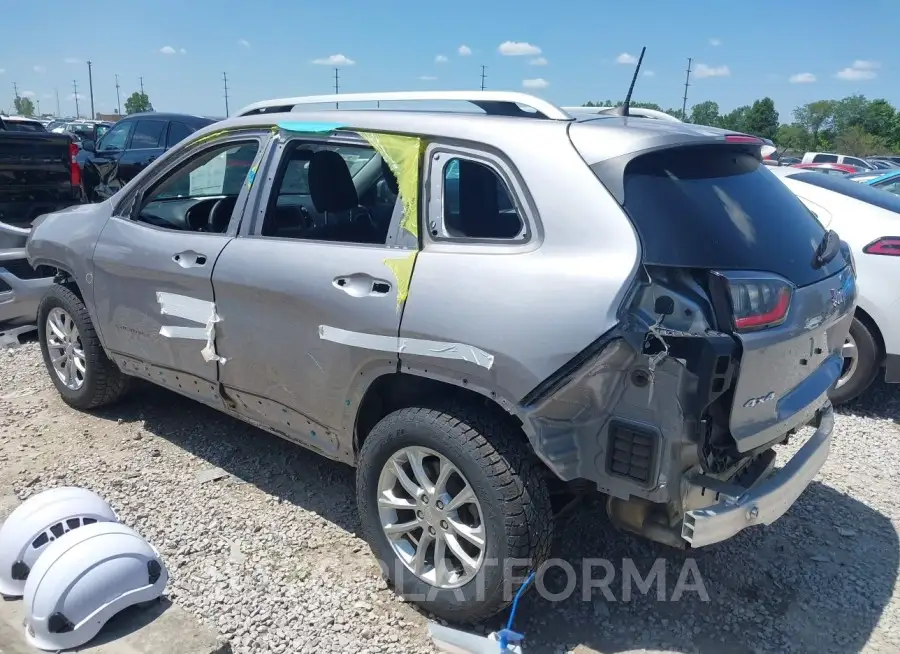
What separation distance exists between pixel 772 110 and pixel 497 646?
4001 inches

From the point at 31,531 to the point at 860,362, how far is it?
491 cm

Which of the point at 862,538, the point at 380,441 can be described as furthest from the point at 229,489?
the point at 862,538

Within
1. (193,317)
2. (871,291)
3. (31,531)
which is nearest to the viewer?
(31,531)

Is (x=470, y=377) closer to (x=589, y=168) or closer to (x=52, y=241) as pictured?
(x=589, y=168)

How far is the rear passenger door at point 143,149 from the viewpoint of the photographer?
1198 cm

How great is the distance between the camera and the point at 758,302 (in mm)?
2459

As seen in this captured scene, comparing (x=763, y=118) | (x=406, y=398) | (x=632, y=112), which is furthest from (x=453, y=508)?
(x=763, y=118)

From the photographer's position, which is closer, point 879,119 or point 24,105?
point 879,119

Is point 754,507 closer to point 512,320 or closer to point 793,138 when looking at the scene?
point 512,320

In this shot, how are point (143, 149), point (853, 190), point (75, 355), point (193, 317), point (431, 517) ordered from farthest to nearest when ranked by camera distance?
point (143, 149), point (853, 190), point (75, 355), point (193, 317), point (431, 517)

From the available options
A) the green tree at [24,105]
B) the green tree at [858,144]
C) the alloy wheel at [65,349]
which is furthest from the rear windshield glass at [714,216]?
the green tree at [24,105]

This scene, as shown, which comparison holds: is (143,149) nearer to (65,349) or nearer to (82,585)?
(65,349)

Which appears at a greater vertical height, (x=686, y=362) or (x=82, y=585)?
(x=686, y=362)

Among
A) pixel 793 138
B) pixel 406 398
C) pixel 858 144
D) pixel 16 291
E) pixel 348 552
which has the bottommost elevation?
pixel 348 552
